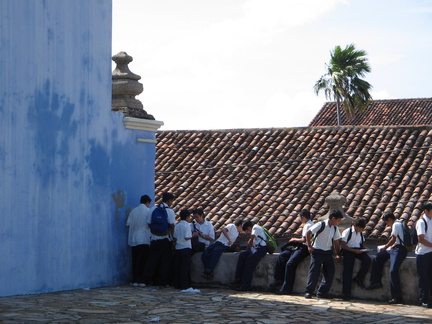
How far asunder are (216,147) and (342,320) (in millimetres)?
16886

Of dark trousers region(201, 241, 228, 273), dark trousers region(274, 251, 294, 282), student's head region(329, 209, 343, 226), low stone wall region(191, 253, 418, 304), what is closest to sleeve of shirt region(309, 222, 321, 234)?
student's head region(329, 209, 343, 226)

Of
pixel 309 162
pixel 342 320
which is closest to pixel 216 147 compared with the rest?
pixel 309 162

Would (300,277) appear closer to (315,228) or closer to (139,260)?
(315,228)

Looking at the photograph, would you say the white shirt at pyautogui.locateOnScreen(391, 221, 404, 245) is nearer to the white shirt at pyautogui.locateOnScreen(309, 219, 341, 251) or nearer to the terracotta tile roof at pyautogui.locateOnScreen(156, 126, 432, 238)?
the white shirt at pyautogui.locateOnScreen(309, 219, 341, 251)

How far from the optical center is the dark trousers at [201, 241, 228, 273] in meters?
13.9

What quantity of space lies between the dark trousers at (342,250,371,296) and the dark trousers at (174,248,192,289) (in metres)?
2.52

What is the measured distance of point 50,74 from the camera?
41.5 ft

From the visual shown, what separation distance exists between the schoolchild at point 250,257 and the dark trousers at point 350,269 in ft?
4.89

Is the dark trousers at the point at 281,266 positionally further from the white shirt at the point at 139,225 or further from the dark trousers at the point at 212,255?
the white shirt at the point at 139,225

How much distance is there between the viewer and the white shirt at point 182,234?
13453mm

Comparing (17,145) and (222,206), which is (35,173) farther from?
(222,206)

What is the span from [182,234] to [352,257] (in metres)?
2.70

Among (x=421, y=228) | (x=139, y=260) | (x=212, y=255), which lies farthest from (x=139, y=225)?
(x=421, y=228)

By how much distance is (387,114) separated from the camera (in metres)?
45.2
